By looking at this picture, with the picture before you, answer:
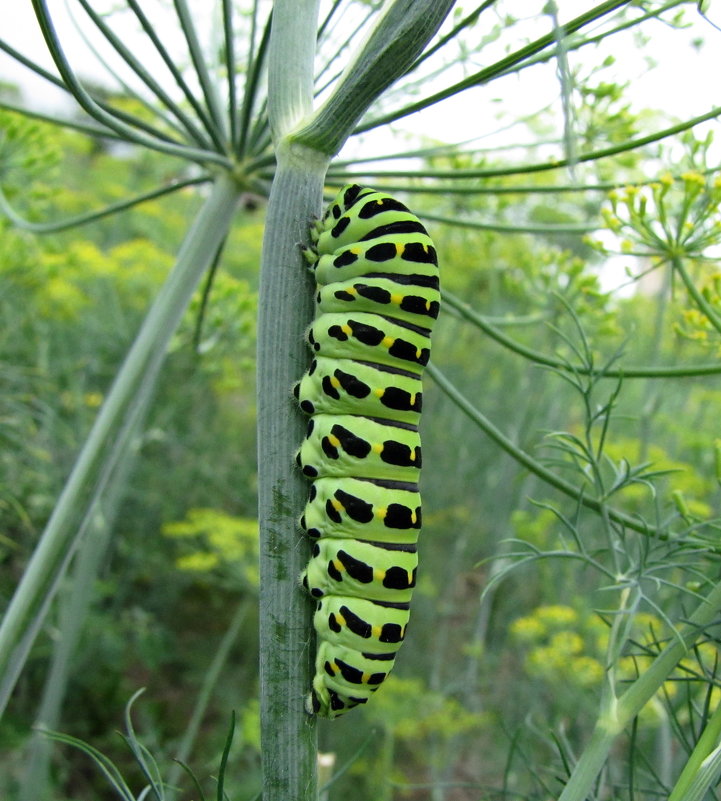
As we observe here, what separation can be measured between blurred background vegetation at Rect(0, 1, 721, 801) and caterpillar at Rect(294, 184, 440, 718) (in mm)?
1120

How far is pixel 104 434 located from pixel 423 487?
4.50 metres

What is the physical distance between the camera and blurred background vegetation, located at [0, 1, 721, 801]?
350 centimetres

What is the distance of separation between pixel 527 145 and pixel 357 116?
1.22 m

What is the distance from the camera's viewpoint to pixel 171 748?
4.41m

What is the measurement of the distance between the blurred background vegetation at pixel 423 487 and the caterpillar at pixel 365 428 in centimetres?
112

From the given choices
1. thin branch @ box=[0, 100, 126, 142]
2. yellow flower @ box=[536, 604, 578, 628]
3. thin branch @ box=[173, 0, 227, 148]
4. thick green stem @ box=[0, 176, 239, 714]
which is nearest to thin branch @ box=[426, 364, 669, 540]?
thick green stem @ box=[0, 176, 239, 714]

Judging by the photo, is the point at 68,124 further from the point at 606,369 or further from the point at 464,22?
the point at 606,369

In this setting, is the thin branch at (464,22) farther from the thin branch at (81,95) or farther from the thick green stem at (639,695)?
the thick green stem at (639,695)

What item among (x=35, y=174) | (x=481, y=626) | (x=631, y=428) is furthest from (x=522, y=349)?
(x=631, y=428)

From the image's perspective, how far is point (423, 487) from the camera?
5934mm

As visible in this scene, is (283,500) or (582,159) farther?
(582,159)

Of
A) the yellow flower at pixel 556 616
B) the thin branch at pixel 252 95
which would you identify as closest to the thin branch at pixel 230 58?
the thin branch at pixel 252 95

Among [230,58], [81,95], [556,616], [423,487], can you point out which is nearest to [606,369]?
[230,58]

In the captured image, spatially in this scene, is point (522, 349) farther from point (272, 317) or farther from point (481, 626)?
point (481, 626)
